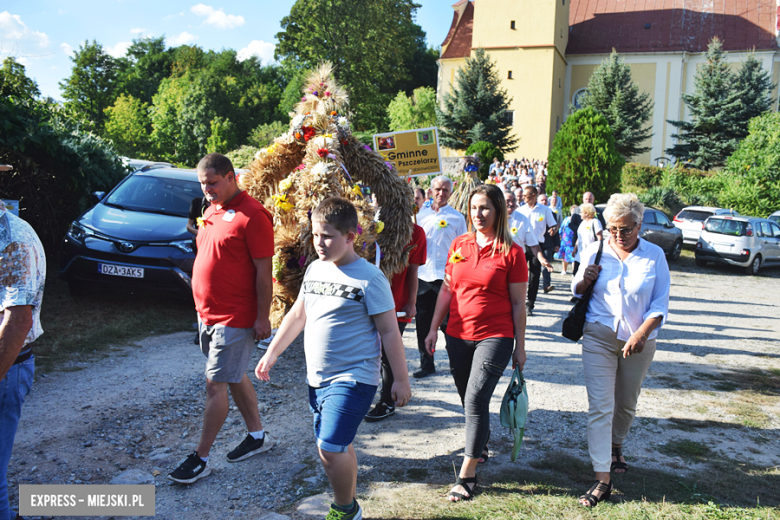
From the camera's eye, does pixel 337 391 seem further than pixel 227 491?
No

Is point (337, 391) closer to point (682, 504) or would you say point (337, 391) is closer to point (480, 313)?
point (480, 313)

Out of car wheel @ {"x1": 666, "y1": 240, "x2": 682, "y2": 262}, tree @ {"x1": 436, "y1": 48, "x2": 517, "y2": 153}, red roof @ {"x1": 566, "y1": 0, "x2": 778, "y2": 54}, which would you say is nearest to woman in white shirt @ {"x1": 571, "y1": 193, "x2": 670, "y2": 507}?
car wheel @ {"x1": 666, "y1": 240, "x2": 682, "y2": 262}

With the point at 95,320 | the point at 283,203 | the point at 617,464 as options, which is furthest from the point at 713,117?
the point at 283,203

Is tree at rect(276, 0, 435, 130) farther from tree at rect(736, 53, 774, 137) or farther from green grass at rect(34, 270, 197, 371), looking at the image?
green grass at rect(34, 270, 197, 371)

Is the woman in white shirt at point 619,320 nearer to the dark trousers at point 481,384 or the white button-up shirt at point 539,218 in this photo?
the dark trousers at point 481,384

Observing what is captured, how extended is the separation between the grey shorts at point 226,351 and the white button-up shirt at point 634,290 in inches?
93.4

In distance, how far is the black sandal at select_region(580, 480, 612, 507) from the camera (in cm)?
344

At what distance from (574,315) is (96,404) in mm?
3865

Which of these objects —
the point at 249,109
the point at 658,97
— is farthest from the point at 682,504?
the point at 249,109

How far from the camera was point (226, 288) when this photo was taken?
3561 millimetres

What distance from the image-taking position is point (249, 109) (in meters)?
52.7

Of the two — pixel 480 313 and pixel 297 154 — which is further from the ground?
pixel 297 154

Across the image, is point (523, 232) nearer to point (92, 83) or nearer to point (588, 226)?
point (588, 226)

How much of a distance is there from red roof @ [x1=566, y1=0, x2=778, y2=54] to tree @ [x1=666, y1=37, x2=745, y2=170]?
8.12 metres
